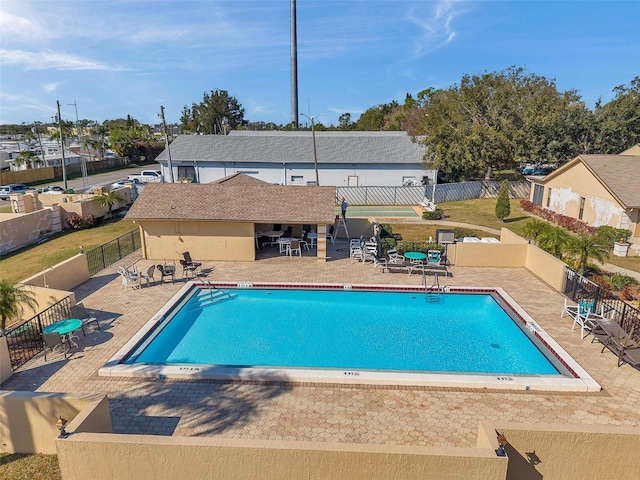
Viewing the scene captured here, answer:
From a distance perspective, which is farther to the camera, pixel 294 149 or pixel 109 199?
pixel 294 149

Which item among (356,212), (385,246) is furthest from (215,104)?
(385,246)

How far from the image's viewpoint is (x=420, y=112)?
5197 centimetres

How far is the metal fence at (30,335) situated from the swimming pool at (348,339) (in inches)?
103

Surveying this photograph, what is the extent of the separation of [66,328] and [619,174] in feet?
101

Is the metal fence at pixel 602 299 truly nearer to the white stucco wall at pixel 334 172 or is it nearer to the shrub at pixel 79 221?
the white stucco wall at pixel 334 172

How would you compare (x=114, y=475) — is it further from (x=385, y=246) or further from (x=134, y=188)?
(x=134, y=188)

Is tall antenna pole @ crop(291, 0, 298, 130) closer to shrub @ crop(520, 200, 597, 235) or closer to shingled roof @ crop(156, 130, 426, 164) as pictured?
shingled roof @ crop(156, 130, 426, 164)

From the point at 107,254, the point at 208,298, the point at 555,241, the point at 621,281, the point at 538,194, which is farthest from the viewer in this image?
the point at 538,194

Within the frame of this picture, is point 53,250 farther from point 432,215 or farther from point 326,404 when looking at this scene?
point 432,215

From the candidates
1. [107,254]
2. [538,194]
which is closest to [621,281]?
[538,194]

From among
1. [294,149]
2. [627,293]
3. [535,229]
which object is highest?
[294,149]

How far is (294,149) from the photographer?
44.8 m

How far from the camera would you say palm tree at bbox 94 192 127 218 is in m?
32.5

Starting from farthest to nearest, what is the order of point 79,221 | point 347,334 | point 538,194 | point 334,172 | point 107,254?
1. point 334,172
2. point 538,194
3. point 79,221
4. point 107,254
5. point 347,334
